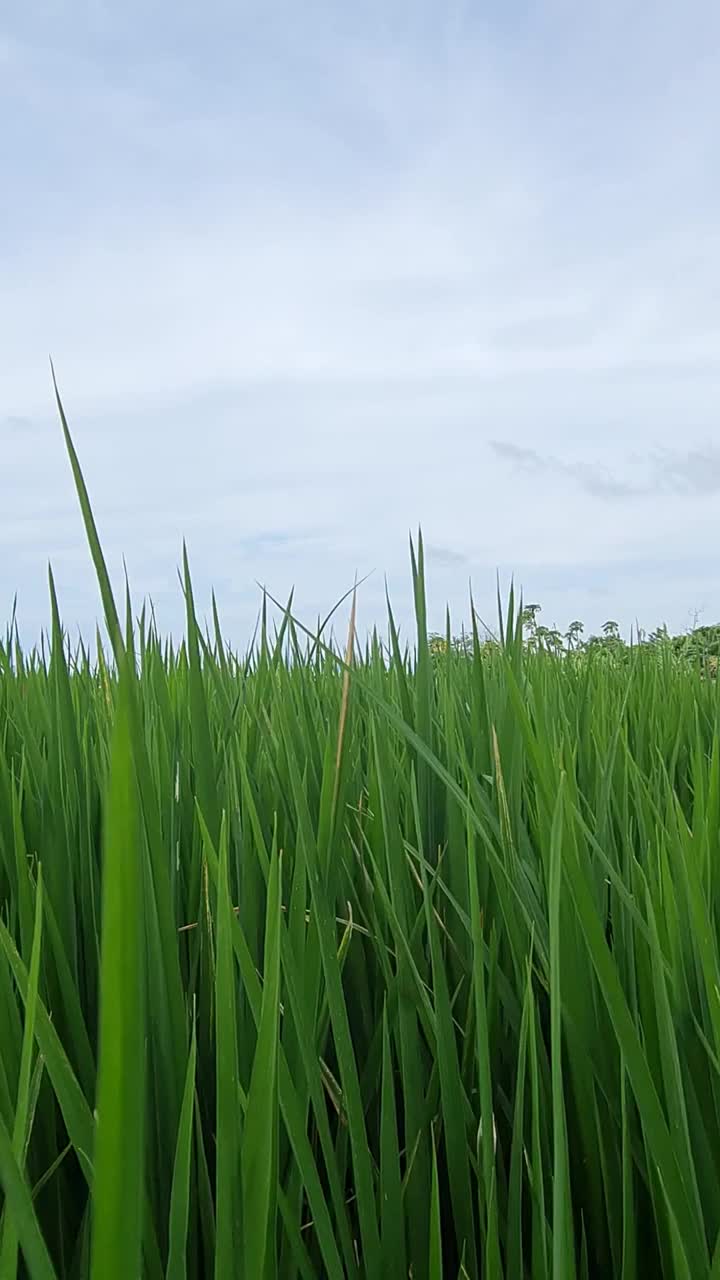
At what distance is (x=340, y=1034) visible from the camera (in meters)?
0.47

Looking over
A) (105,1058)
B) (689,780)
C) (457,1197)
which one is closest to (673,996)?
(457,1197)

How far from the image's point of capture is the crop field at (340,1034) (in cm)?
33

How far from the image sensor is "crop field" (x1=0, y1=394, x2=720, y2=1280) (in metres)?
0.33

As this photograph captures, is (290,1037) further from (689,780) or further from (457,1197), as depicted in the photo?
(689,780)

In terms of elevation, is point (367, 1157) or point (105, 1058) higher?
point (105, 1058)

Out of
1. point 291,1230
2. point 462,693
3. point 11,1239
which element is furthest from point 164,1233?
point 462,693

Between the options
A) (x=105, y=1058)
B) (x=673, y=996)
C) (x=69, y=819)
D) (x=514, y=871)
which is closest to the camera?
(x=105, y=1058)

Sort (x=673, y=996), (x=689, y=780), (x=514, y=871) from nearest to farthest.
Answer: (x=673, y=996)
(x=514, y=871)
(x=689, y=780)

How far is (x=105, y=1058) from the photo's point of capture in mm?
217

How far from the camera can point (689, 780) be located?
4.66ft

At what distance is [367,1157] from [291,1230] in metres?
0.04

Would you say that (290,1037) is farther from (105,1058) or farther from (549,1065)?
(105,1058)

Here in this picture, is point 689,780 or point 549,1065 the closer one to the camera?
point 549,1065

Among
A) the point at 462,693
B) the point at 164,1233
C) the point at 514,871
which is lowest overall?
the point at 164,1233
